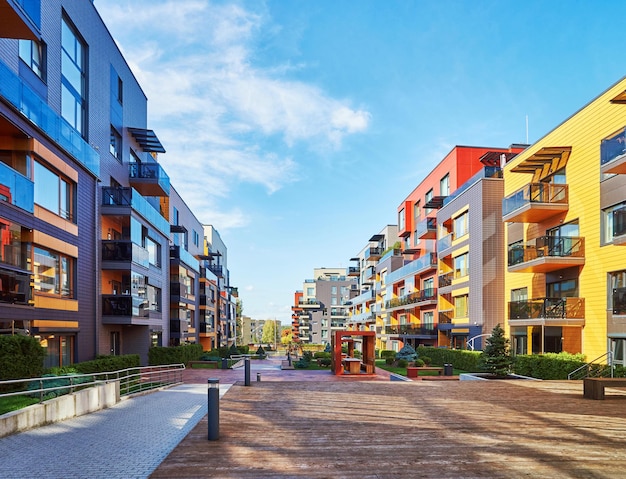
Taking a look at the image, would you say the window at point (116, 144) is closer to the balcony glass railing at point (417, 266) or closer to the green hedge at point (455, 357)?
the green hedge at point (455, 357)

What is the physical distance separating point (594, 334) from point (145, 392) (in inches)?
762

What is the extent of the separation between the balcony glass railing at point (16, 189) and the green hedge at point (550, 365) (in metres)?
21.4

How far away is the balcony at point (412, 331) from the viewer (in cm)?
4100

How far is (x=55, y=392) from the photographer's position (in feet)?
41.8

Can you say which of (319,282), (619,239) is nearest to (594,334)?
(619,239)

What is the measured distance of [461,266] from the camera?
116ft

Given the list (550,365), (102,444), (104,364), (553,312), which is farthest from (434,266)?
(102,444)

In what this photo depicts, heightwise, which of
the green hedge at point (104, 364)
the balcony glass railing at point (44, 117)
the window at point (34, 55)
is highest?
the window at point (34, 55)

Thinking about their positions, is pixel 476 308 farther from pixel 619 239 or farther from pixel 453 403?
pixel 453 403

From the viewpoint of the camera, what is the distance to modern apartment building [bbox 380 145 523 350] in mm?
35500

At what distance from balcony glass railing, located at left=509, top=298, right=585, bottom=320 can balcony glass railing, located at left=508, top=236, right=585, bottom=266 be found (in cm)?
215

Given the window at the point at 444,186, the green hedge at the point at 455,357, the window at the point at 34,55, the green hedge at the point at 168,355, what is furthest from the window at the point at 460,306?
the window at the point at 34,55

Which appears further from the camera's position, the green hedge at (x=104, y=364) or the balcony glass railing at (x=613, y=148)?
the green hedge at (x=104, y=364)

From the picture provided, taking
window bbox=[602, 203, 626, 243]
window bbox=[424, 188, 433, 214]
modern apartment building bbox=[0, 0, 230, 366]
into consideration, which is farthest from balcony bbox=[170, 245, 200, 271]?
window bbox=[602, 203, 626, 243]
